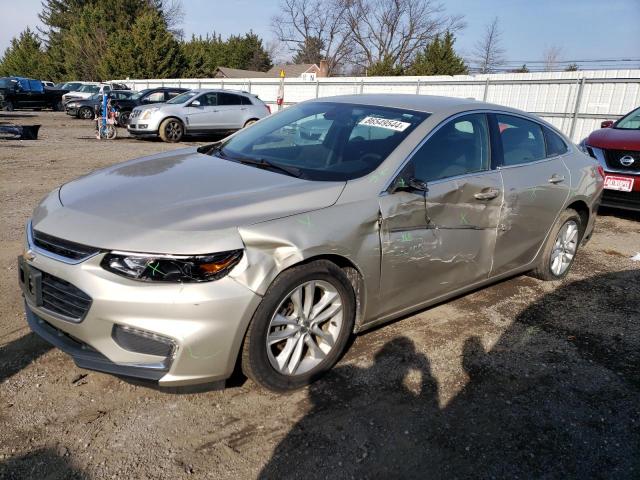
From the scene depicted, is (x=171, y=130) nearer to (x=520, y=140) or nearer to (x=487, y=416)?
(x=520, y=140)

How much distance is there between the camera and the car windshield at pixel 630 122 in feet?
25.3

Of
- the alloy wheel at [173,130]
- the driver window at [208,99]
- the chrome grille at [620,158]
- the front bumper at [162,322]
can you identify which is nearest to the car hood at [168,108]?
the alloy wheel at [173,130]

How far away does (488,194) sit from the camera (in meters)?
3.63

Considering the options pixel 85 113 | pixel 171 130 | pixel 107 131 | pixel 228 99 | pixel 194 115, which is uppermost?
pixel 228 99

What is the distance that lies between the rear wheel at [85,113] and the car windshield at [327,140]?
24.3 meters

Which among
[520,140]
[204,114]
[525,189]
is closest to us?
[525,189]

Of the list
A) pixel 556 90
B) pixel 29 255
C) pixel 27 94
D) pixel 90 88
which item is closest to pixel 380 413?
pixel 29 255

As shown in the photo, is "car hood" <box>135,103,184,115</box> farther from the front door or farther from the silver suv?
the front door

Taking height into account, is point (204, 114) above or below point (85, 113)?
above

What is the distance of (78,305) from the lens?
240 cm

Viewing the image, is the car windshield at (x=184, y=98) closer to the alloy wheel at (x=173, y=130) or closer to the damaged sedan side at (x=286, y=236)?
the alloy wheel at (x=173, y=130)

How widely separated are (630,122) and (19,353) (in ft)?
28.1

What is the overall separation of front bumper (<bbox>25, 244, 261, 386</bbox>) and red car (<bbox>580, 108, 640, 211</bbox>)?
20.5ft

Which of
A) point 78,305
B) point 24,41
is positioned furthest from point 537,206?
point 24,41
